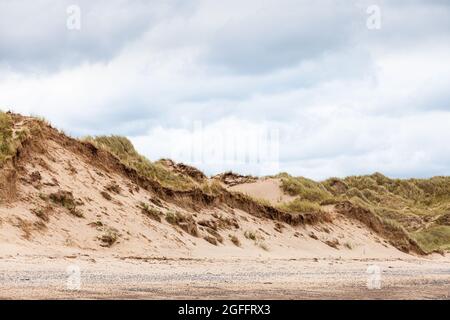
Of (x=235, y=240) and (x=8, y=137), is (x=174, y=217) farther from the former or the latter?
(x=8, y=137)

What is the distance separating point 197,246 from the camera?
20875 mm

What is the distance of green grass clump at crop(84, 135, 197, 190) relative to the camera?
24.8m

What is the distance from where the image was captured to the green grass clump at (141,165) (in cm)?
2480

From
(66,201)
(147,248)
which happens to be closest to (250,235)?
(147,248)

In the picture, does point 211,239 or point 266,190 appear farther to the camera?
point 266,190

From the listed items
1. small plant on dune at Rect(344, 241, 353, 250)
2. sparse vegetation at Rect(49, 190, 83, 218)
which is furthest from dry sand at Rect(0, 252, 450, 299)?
small plant on dune at Rect(344, 241, 353, 250)

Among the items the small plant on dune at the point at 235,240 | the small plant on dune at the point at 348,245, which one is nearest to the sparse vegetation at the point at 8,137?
the small plant on dune at the point at 235,240

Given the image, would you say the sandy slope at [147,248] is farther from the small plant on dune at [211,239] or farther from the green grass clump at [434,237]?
the green grass clump at [434,237]

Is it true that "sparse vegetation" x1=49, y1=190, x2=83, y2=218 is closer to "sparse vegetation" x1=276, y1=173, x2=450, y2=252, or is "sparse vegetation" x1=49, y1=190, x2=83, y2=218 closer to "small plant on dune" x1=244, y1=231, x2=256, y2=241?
"small plant on dune" x1=244, y1=231, x2=256, y2=241

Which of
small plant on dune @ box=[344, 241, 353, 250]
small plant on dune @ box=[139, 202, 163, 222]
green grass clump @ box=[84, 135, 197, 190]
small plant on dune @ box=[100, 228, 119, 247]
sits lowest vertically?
small plant on dune @ box=[344, 241, 353, 250]

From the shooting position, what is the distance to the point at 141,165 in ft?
84.9
